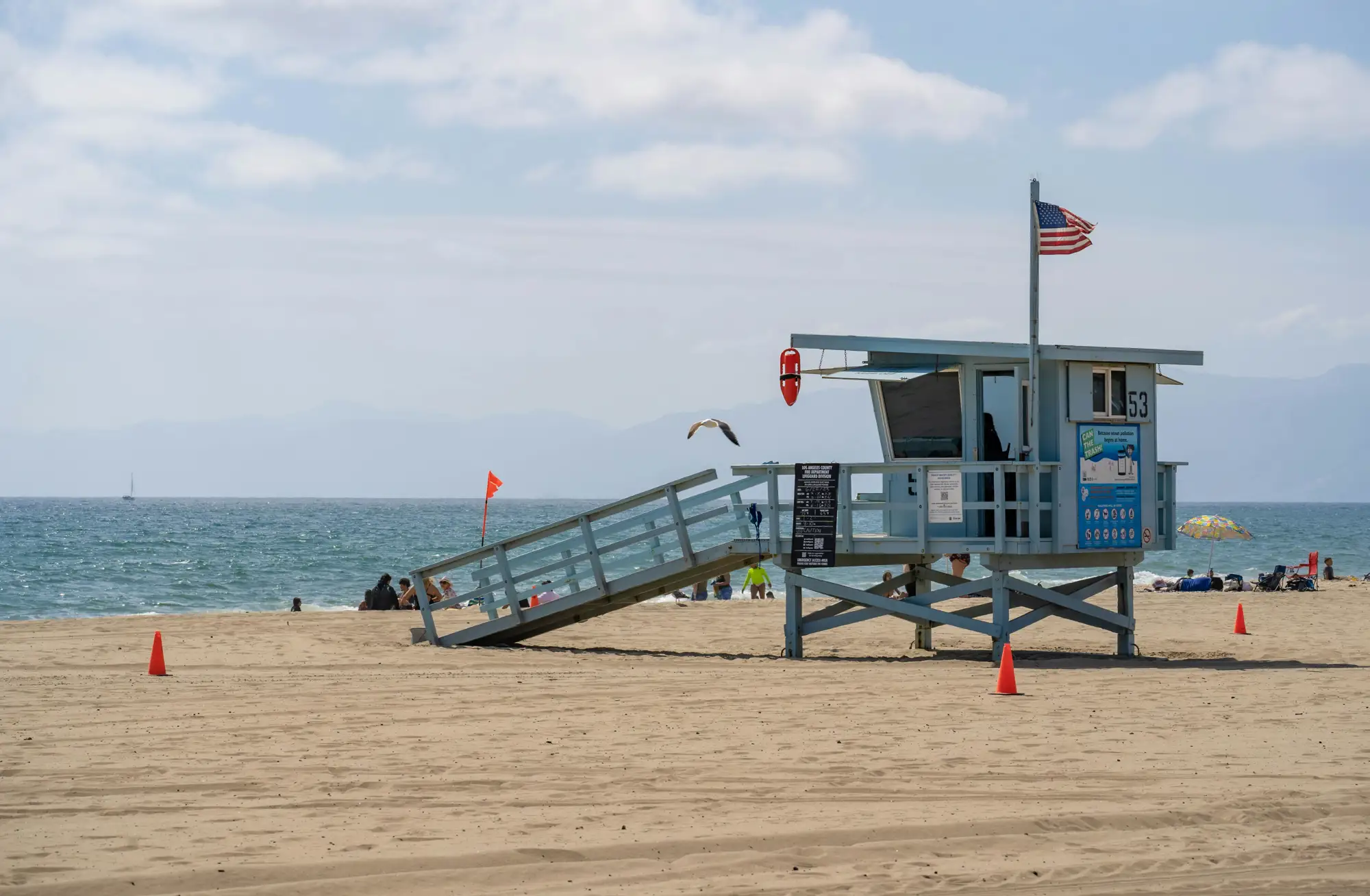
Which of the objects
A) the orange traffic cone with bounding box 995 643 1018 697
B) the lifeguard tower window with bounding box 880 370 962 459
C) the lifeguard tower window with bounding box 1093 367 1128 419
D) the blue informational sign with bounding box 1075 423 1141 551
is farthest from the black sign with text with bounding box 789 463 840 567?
the orange traffic cone with bounding box 995 643 1018 697

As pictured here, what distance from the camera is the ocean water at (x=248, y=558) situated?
138 feet

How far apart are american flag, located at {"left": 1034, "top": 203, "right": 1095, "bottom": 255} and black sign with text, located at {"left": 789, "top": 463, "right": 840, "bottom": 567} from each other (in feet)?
12.1

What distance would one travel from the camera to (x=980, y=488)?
56.7 feet

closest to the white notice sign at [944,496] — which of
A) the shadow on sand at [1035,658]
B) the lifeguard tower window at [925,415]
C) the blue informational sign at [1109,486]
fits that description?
the lifeguard tower window at [925,415]

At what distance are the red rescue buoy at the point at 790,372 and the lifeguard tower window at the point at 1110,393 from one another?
356 centimetres

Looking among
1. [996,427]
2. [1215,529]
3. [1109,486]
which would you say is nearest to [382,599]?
[996,427]

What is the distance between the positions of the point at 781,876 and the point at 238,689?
27.2 ft

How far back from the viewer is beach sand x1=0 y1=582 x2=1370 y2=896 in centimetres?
750

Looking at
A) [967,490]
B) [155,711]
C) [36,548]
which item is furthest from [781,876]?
[36,548]

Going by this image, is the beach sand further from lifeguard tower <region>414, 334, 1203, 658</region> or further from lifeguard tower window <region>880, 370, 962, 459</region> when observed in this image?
lifeguard tower window <region>880, 370, 962, 459</region>

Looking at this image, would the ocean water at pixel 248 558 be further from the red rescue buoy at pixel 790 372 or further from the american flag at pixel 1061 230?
the red rescue buoy at pixel 790 372

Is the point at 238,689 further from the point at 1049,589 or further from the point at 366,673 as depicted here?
the point at 1049,589

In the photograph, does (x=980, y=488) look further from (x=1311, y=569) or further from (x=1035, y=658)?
(x=1311, y=569)

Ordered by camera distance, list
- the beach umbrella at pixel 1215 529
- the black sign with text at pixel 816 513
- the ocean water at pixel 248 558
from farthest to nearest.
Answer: the ocean water at pixel 248 558 < the beach umbrella at pixel 1215 529 < the black sign with text at pixel 816 513
